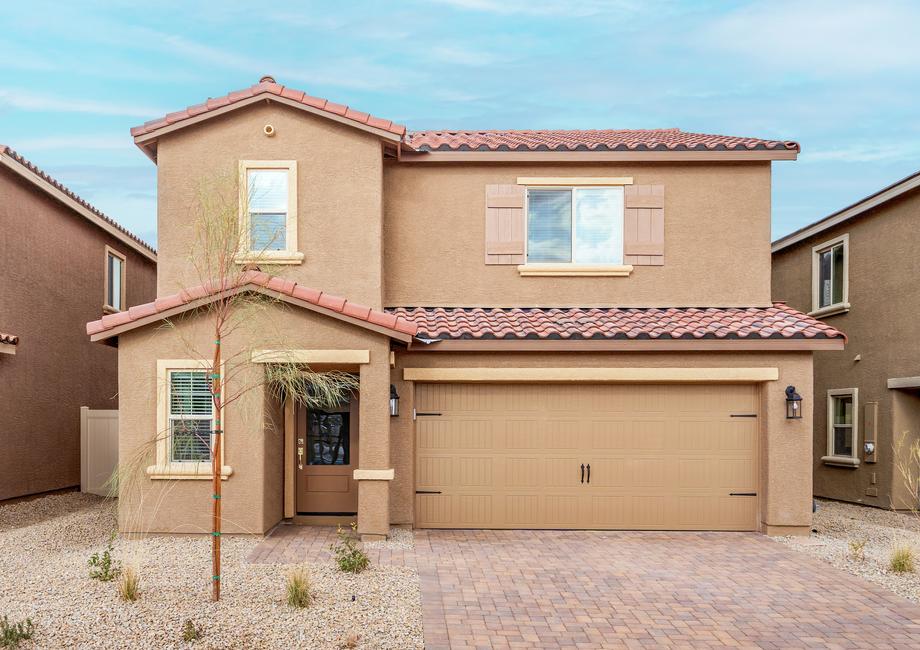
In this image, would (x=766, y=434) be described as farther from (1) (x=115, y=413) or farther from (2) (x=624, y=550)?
(1) (x=115, y=413)

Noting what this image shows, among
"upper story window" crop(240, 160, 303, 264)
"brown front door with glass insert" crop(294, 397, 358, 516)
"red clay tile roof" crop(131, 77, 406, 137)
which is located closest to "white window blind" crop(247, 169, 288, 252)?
"upper story window" crop(240, 160, 303, 264)

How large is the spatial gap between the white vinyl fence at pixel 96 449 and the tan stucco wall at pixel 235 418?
5.25m

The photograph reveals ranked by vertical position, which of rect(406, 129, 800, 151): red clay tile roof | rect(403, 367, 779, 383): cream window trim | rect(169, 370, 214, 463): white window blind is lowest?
rect(169, 370, 214, 463): white window blind

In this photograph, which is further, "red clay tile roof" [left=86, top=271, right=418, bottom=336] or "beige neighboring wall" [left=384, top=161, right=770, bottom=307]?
"beige neighboring wall" [left=384, top=161, right=770, bottom=307]

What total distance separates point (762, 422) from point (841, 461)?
5288 mm

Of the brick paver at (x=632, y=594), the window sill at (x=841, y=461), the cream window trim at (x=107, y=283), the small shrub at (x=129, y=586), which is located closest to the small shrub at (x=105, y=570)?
the small shrub at (x=129, y=586)

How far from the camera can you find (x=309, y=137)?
38.4 ft

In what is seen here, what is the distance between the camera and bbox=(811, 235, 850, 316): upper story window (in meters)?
15.4

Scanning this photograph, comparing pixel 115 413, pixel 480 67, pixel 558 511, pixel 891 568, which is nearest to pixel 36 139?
pixel 480 67

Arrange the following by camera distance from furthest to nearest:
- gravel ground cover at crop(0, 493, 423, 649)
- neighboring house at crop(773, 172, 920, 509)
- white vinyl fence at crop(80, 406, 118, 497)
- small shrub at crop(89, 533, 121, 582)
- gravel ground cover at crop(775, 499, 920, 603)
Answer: white vinyl fence at crop(80, 406, 118, 497), neighboring house at crop(773, 172, 920, 509), gravel ground cover at crop(775, 499, 920, 603), small shrub at crop(89, 533, 121, 582), gravel ground cover at crop(0, 493, 423, 649)

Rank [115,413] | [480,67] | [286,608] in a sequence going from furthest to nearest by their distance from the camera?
[480,67] < [115,413] < [286,608]

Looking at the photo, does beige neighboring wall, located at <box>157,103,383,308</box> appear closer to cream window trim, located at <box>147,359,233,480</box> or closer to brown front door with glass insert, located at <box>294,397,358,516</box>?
cream window trim, located at <box>147,359,233,480</box>

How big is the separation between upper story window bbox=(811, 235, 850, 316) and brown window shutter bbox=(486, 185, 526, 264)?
755 cm

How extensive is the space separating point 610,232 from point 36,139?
171 ft
